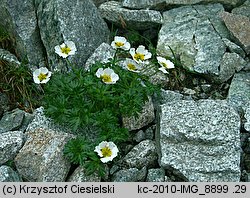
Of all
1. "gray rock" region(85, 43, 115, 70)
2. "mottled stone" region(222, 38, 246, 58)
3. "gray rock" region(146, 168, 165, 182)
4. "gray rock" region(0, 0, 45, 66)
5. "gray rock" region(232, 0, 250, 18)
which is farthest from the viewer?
"gray rock" region(232, 0, 250, 18)

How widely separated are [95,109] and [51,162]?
0.49 metres

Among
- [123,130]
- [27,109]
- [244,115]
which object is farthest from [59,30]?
[244,115]

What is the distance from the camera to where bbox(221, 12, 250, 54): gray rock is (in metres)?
5.22

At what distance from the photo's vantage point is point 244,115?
4.77m

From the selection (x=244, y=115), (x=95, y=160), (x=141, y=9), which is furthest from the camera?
(x=141, y=9)

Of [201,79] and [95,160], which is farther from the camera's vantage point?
[201,79]

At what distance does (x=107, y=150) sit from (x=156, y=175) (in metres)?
0.37

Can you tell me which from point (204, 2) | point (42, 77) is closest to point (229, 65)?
point (204, 2)

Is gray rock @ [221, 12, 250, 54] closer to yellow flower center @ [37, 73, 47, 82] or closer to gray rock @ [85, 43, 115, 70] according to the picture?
gray rock @ [85, 43, 115, 70]

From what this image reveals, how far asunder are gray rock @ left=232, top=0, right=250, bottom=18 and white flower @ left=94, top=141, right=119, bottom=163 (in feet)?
6.02

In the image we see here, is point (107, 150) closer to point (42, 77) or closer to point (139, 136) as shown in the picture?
point (139, 136)

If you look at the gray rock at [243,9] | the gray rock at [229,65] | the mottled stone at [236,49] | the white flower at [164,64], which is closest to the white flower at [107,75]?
the white flower at [164,64]

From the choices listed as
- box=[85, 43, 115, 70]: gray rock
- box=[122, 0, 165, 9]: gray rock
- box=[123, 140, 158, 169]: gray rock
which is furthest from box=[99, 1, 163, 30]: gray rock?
box=[123, 140, 158, 169]: gray rock

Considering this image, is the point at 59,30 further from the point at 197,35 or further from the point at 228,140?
the point at 228,140
